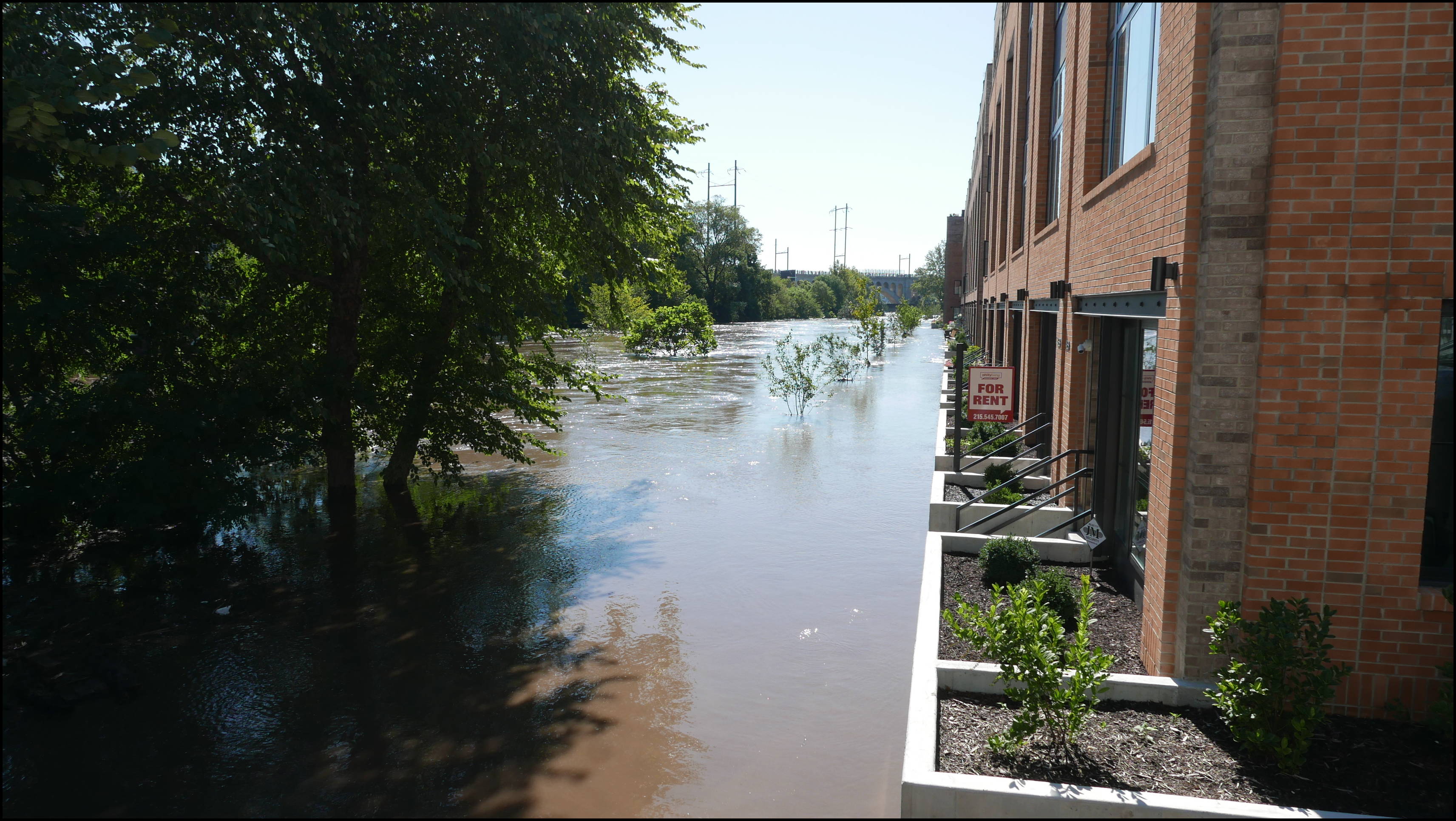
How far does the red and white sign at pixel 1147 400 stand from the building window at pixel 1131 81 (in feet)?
6.38

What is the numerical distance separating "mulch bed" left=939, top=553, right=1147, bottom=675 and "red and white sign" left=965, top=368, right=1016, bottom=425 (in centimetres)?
198

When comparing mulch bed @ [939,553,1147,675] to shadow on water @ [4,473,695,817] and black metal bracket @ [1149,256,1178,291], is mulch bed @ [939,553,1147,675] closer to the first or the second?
shadow on water @ [4,473,695,817]

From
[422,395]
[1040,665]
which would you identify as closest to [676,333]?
[422,395]

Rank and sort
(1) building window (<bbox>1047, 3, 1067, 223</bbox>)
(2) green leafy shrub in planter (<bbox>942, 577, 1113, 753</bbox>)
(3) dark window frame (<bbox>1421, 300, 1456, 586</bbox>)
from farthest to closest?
(1) building window (<bbox>1047, 3, 1067, 223</bbox>) → (3) dark window frame (<bbox>1421, 300, 1456, 586</bbox>) → (2) green leafy shrub in planter (<bbox>942, 577, 1113, 753</bbox>)

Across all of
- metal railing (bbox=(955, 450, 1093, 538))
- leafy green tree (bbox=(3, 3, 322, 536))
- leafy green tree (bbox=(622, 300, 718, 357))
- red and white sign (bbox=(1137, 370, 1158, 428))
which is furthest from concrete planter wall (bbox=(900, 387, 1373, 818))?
leafy green tree (bbox=(622, 300, 718, 357))

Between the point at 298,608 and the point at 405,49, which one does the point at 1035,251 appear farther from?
the point at 298,608

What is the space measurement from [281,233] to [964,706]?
321 inches

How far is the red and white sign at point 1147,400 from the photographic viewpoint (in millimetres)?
7789

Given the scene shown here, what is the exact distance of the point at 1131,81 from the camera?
8.63 m

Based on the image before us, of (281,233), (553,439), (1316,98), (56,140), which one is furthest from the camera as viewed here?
(553,439)

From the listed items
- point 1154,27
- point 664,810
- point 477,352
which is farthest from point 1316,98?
point 477,352

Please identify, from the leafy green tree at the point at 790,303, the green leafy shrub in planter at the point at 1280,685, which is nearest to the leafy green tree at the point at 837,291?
the leafy green tree at the point at 790,303

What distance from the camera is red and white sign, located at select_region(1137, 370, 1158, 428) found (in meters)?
7.79

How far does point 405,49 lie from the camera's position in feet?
36.6
